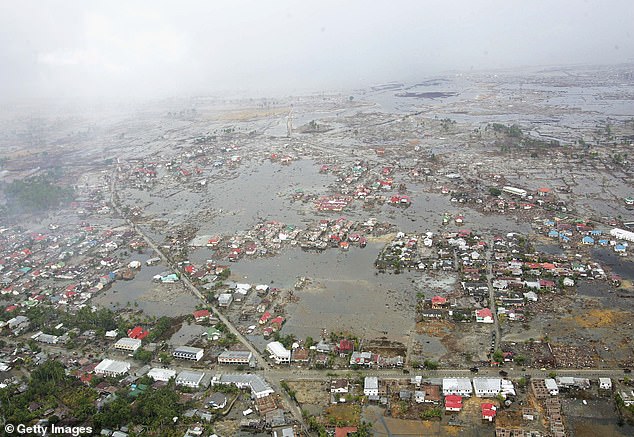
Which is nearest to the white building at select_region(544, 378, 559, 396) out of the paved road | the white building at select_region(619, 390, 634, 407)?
the white building at select_region(619, 390, 634, 407)

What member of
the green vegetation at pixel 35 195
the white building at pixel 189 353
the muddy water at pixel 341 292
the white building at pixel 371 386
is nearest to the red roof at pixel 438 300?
the muddy water at pixel 341 292

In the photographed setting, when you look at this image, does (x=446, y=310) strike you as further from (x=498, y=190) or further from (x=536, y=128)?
(x=536, y=128)

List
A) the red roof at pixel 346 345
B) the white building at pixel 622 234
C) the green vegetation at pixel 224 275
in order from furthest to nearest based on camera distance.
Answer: the white building at pixel 622 234, the green vegetation at pixel 224 275, the red roof at pixel 346 345

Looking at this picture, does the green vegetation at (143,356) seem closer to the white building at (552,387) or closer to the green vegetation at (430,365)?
the green vegetation at (430,365)

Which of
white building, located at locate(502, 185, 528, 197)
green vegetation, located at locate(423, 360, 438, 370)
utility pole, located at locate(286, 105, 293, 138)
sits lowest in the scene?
green vegetation, located at locate(423, 360, 438, 370)

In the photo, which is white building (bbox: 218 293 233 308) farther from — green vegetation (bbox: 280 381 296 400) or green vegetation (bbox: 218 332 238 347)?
green vegetation (bbox: 280 381 296 400)

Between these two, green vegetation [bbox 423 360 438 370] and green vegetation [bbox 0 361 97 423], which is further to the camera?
green vegetation [bbox 423 360 438 370]

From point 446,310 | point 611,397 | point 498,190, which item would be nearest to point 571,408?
point 611,397
